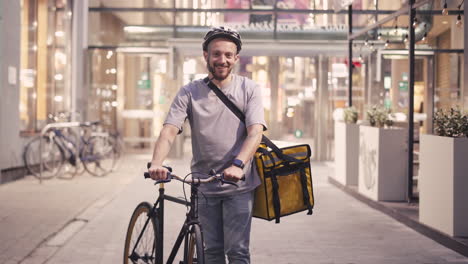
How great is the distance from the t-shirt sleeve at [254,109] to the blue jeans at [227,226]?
1.31 feet

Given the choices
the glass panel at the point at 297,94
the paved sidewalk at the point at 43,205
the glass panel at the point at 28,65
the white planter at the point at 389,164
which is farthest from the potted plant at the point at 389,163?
the glass panel at the point at 297,94

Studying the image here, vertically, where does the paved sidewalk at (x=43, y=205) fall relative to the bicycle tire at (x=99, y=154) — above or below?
below

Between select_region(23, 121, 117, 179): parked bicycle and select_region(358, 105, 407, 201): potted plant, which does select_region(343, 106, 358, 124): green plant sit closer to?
select_region(358, 105, 407, 201): potted plant

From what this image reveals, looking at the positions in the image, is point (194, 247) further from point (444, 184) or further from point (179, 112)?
point (444, 184)

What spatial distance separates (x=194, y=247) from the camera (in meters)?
3.74

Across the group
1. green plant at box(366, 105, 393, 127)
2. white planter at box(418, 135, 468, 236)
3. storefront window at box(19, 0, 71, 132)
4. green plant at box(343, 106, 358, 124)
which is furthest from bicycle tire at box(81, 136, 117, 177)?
white planter at box(418, 135, 468, 236)

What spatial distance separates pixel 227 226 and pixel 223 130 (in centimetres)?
51

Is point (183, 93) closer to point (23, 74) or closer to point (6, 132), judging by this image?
point (6, 132)

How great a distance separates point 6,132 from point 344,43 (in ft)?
31.9

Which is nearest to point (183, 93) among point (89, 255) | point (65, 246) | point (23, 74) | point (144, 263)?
point (144, 263)

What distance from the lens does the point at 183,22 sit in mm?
20625

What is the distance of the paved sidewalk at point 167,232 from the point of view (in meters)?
6.73

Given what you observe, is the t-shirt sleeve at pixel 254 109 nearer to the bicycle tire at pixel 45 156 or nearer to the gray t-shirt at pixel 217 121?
the gray t-shirt at pixel 217 121

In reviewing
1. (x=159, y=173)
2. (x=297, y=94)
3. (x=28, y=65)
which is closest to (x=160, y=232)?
(x=159, y=173)
